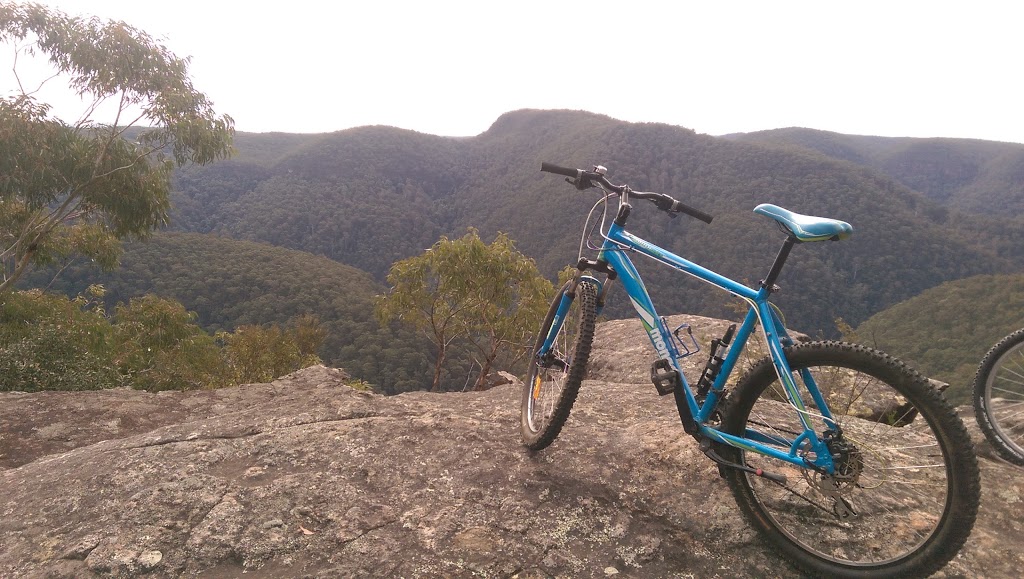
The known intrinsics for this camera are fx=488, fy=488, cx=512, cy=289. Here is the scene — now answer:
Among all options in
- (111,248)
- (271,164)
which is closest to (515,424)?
(111,248)

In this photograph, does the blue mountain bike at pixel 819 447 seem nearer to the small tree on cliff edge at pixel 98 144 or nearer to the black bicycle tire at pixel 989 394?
the black bicycle tire at pixel 989 394

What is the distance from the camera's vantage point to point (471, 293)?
1566cm

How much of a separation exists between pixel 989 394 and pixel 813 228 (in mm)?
2945

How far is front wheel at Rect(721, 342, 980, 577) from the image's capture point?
189 centimetres

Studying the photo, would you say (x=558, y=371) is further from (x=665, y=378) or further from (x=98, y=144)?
(x=98, y=144)

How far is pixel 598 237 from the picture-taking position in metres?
3.25

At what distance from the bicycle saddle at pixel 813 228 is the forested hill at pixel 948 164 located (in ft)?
516

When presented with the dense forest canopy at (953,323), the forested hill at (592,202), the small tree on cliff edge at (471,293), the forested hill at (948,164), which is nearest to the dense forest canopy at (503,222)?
the forested hill at (592,202)

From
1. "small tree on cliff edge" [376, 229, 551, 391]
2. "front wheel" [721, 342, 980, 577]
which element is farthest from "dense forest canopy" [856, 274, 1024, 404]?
"front wheel" [721, 342, 980, 577]

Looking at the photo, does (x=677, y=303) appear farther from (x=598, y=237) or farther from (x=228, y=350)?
(x=598, y=237)

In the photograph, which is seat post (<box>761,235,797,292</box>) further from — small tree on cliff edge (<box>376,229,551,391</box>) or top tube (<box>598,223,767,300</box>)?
small tree on cliff edge (<box>376,229,551,391</box>)

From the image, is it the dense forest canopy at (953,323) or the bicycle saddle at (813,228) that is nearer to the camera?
the bicycle saddle at (813,228)

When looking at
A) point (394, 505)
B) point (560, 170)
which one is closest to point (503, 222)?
point (560, 170)

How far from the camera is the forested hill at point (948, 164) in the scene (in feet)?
479
